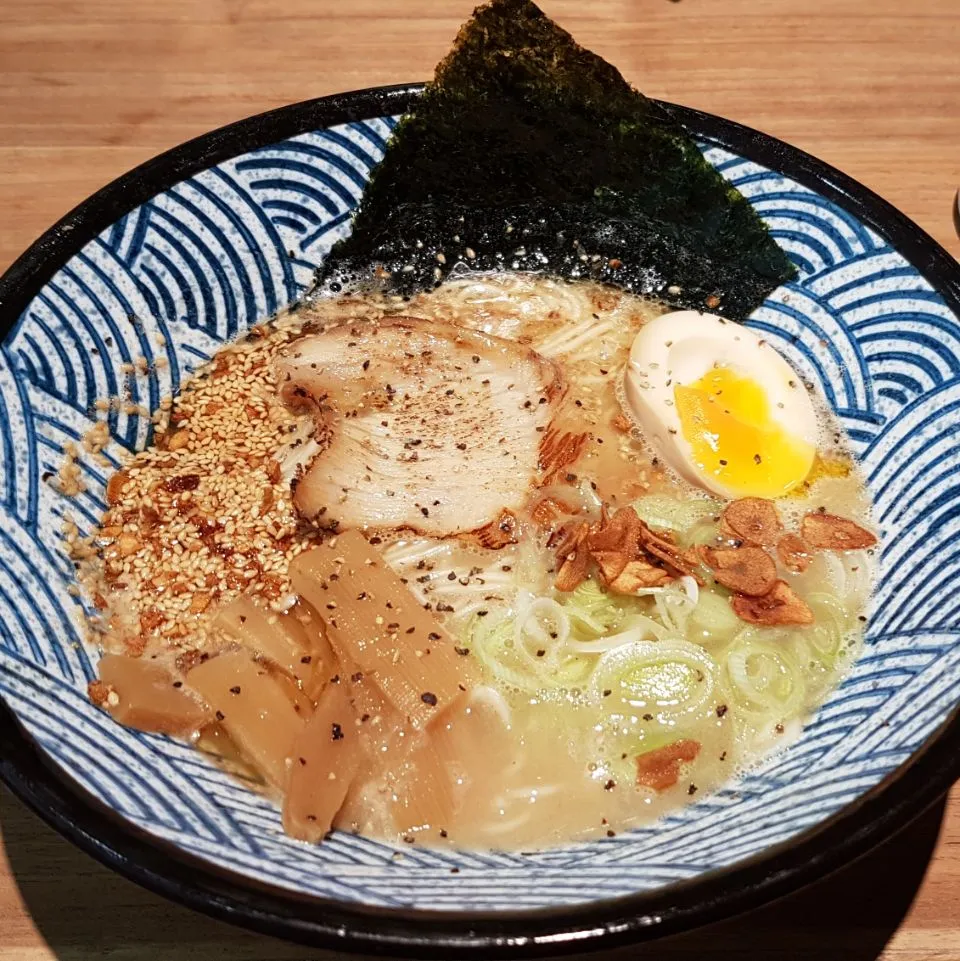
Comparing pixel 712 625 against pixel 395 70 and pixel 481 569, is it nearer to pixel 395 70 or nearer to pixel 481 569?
pixel 481 569

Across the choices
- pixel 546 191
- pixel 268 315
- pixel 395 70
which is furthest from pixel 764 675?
pixel 395 70

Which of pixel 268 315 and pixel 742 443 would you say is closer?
pixel 742 443

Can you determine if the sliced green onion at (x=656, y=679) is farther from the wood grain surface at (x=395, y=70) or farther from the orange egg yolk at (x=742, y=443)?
the wood grain surface at (x=395, y=70)

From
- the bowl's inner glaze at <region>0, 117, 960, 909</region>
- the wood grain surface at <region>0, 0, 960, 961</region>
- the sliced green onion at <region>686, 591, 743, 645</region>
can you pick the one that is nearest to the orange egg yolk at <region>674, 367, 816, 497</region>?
the bowl's inner glaze at <region>0, 117, 960, 909</region>

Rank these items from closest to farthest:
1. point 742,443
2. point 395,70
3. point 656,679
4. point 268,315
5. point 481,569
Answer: point 656,679 < point 481,569 < point 742,443 < point 268,315 < point 395,70

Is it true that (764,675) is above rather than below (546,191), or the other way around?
below

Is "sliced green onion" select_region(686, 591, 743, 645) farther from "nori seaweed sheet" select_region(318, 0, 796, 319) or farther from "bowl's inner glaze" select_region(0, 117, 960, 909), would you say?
"nori seaweed sheet" select_region(318, 0, 796, 319)
